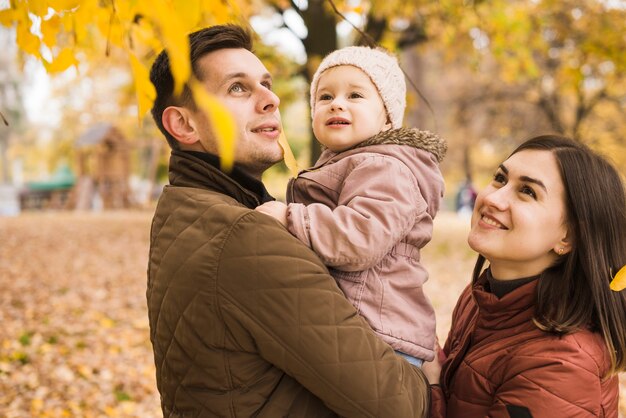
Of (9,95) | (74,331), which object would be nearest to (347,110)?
(74,331)

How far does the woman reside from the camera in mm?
1843

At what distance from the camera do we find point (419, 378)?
6.28 feet

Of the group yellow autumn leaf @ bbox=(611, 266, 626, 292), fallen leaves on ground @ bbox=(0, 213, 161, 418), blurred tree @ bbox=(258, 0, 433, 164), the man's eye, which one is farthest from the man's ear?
blurred tree @ bbox=(258, 0, 433, 164)

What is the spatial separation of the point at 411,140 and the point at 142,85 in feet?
3.08

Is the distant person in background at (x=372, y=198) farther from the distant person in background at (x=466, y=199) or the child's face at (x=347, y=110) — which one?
the distant person in background at (x=466, y=199)

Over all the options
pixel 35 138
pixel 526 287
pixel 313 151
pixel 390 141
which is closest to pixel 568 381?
pixel 526 287

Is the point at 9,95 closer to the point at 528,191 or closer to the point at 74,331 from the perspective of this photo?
the point at 74,331

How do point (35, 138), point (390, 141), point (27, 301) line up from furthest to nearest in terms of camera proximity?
point (35, 138) → point (27, 301) → point (390, 141)

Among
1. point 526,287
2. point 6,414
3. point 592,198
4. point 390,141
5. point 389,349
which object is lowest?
point 6,414

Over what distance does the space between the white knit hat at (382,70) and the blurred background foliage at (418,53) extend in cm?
24

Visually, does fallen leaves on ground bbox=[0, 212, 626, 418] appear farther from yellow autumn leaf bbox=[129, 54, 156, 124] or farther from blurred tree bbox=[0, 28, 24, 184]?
blurred tree bbox=[0, 28, 24, 184]

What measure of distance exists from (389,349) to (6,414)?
162 inches

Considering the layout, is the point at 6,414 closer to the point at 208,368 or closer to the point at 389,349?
the point at 208,368

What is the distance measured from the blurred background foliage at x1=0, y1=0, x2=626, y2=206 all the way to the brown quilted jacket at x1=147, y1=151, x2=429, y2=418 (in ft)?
1.76
